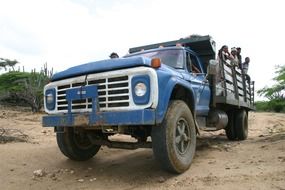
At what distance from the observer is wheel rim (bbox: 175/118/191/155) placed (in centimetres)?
530

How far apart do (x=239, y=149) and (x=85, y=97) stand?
11.0 ft

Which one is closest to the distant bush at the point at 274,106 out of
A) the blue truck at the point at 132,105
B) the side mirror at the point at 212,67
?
the side mirror at the point at 212,67

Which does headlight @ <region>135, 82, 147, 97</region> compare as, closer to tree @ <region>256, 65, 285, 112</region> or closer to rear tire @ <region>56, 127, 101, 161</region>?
rear tire @ <region>56, 127, 101, 161</region>

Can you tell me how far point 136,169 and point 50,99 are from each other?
166 cm

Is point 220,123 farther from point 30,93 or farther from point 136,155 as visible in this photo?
point 30,93

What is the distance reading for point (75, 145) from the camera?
20.6ft

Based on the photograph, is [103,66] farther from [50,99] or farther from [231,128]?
[231,128]

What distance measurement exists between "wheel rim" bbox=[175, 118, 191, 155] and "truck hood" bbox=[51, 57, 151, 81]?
993 millimetres

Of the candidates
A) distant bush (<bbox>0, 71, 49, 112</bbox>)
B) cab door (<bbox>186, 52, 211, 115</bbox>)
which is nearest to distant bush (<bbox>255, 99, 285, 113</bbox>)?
distant bush (<bbox>0, 71, 49, 112</bbox>)

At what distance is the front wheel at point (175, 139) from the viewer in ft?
16.0

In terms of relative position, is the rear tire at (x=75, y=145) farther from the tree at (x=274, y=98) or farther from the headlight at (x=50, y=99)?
the tree at (x=274, y=98)

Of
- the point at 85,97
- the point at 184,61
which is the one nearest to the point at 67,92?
the point at 85,97

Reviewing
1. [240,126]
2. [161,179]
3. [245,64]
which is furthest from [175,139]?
[245,64]

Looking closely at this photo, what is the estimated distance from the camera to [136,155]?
722cm
